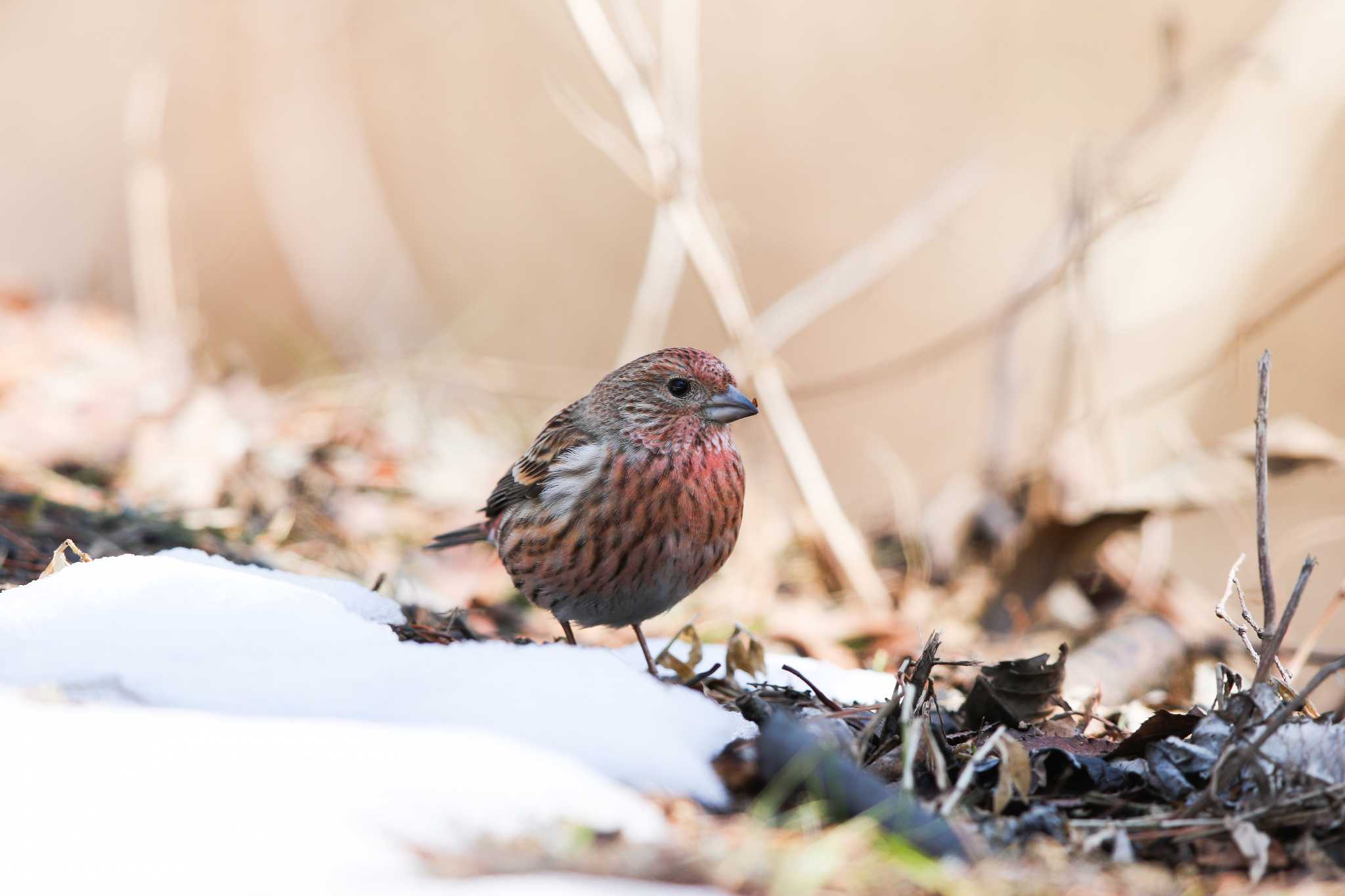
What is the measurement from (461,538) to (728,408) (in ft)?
4.62

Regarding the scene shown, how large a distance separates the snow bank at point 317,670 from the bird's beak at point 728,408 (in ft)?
5.02

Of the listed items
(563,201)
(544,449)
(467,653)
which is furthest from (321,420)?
(563,201)

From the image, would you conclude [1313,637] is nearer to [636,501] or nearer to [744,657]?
[744,657]

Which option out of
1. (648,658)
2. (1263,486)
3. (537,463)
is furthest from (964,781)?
(537,463)

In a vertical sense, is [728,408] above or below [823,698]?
above

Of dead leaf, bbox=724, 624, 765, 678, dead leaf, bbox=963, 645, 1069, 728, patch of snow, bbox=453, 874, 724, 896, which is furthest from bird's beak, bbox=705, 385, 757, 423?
patch of snow, bbox=453, 874, 724, 896

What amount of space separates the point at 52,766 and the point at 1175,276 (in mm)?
5924

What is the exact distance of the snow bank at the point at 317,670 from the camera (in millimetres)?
2330

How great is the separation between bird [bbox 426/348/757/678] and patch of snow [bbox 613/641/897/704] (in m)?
0.20

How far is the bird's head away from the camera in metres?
4.13

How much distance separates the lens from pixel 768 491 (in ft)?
21.6

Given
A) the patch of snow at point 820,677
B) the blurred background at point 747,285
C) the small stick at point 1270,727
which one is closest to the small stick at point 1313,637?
the blurred background at point 747,285

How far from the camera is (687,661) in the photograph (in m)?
3.61

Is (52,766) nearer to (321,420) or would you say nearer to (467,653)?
(467,653)
